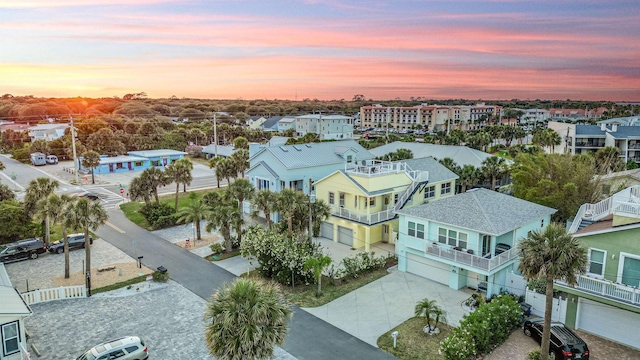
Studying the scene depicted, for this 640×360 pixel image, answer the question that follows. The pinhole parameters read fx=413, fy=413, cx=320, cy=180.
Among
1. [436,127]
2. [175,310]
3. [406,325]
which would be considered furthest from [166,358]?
[436,127]

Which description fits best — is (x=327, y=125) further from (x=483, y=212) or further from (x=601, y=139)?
(x=483, y=212)

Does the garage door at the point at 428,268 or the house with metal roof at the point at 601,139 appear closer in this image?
the garage door at the point at 428,268

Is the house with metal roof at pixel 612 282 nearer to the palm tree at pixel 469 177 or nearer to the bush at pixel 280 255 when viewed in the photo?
the bush at pixel 280 255

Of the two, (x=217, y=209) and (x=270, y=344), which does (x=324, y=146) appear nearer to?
(x=217, y=209)

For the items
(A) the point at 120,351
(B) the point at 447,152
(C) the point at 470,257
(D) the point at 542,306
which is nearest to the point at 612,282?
(D) the point at 542,306

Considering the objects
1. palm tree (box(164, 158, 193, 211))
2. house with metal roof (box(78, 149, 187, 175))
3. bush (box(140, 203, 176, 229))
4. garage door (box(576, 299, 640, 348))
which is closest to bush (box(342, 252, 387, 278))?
garage door (box(576, 299, 640, 348))

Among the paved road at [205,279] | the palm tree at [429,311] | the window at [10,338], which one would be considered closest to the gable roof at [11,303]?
the window at [10,338]

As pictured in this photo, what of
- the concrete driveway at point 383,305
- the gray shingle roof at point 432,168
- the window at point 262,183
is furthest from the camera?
the window at point 262,183

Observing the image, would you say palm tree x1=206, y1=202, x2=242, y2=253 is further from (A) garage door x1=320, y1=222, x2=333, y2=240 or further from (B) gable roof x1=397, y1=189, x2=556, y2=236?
(B) gable roof x1=397, y1=189, x2=556, y2=236
